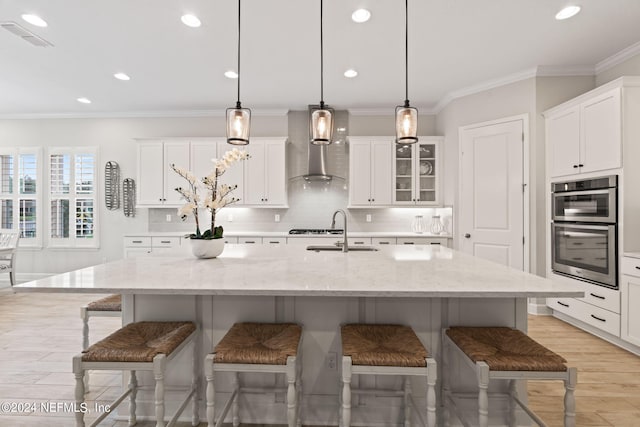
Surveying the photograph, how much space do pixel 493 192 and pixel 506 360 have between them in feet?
10.2

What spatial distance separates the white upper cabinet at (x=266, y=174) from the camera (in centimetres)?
497

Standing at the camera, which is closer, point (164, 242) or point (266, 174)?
point (164, 242)

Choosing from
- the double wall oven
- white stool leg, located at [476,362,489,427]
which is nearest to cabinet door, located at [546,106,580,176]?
the double wall oven

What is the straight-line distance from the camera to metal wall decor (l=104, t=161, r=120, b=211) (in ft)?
17.5

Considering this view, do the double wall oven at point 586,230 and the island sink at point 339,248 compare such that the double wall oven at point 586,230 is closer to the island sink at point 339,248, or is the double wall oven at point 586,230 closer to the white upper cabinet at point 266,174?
the island sink at point 339,248

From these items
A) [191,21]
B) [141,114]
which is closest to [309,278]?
[191,21]

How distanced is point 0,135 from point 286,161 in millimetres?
4871

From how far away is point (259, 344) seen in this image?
1.57 metres

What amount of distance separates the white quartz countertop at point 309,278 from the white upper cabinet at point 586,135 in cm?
196

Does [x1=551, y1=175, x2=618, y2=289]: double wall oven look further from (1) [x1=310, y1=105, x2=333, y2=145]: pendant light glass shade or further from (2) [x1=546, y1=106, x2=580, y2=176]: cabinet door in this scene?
(1) [x1=310, y1=105, x2=333, y2=145]: pendant light glass shade

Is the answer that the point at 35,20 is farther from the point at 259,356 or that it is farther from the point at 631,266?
the point at 631,266

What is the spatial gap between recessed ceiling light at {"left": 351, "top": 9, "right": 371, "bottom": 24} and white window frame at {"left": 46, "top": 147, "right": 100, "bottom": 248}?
15.8 ft

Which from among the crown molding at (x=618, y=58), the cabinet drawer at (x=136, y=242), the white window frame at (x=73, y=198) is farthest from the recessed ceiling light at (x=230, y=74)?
the crown molding at (x=618, y=58)

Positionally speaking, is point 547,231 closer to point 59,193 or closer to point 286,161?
point 286,161
